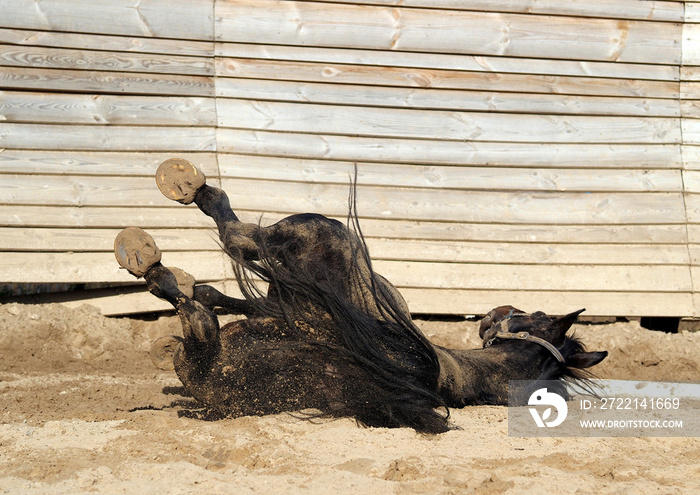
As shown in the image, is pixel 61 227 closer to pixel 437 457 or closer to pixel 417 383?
pixel 417 383

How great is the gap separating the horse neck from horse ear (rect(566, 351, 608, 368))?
11cm

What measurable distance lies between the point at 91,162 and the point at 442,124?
8.25 ft

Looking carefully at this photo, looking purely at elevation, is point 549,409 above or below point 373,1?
below

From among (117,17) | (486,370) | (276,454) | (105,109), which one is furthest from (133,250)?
(117,17)

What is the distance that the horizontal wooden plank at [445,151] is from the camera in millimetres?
4719

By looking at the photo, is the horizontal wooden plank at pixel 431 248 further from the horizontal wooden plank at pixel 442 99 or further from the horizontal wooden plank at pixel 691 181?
the horizontal wooden plank at pixel 442 99

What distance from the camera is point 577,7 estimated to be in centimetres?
496

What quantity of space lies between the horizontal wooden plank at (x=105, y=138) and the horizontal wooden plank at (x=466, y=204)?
0.37 metres

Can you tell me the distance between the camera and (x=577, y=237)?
5.02 meters

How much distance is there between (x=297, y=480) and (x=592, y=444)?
122 cm

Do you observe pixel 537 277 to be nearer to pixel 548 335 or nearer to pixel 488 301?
pixel 488 301


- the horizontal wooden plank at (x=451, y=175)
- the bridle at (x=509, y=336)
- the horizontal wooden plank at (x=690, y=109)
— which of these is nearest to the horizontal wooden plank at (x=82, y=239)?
the horizontal wooden plank at (x=451, y=175)

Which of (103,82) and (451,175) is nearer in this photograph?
(103,82)

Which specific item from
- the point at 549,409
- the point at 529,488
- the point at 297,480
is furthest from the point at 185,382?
the point at 549,409
